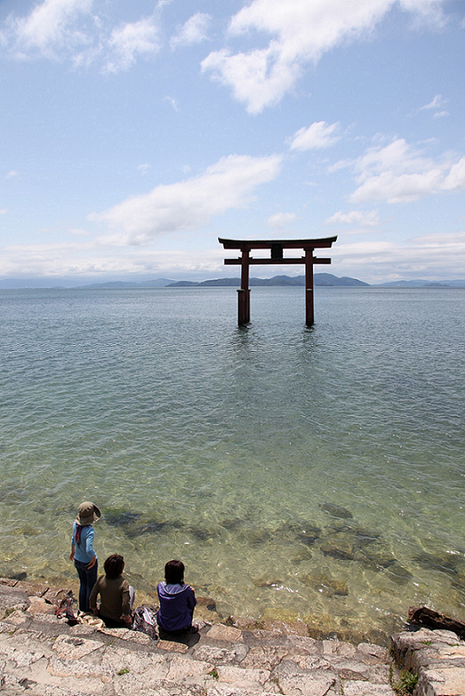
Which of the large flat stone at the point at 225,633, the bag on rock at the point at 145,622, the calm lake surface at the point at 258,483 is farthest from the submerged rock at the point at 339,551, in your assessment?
the bag on rock at the point at 145,622

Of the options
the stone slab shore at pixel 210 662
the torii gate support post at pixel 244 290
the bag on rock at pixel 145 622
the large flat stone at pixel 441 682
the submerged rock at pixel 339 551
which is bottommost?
the submerged rock at pixel 339 551

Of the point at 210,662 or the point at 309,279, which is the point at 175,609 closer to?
the point at 210,662

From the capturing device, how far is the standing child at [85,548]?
5547mm

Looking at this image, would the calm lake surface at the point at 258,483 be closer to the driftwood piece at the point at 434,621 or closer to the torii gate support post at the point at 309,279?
the driftwood piece at the point at 434,621

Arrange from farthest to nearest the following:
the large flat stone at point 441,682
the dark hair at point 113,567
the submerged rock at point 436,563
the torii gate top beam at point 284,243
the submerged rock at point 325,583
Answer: the torii gate top beam at point 284,243 < the submerged rock at point 436,563 < the submerged rock at point 325,583 < the dark hair at point 113,567 < the large flat stone at point 441,682

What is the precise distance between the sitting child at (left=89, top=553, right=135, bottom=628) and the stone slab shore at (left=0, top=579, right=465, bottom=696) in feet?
0.78

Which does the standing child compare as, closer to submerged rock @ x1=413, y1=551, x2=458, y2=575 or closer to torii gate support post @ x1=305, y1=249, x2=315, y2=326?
submerged rock @ x1=413, y1=551, x2=458, y2=575

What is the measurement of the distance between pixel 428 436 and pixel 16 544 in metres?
11.1

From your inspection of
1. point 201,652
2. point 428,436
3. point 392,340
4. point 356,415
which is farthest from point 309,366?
point 201,652

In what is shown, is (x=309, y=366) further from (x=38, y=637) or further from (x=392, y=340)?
(x=38, y=637)

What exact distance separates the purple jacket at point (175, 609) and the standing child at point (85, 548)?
1275mm

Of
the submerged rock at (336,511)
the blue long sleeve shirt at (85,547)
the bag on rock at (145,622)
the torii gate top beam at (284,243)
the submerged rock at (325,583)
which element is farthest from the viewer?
the torii gate top beam at (284,243)

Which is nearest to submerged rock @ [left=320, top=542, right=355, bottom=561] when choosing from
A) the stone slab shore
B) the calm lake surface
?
the calm lake surface

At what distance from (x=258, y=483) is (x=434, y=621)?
4777 millimetres
